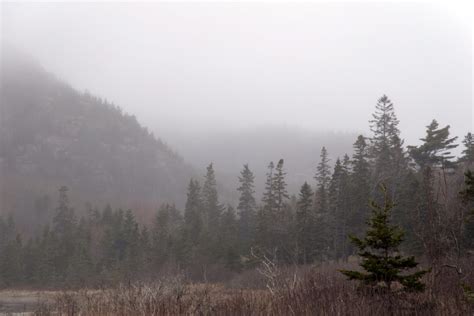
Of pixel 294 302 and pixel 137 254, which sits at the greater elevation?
pixel 294 302

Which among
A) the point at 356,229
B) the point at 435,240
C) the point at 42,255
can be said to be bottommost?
the point at 42,255

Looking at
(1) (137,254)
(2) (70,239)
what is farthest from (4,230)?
(1) (137,254)

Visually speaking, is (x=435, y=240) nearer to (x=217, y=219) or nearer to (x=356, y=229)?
(x=356, y=229)

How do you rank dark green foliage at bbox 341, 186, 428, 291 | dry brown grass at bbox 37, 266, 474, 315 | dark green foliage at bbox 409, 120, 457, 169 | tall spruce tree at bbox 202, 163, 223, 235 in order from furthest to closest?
tall spruce tree at bbox 202, 163, 223, 235, dark green foliage at bbox 409, 120, 457, 169, dark green foliage at bbox 341, 186, 428, 291, dry brown grass at bbox 37, 266, 474, 315

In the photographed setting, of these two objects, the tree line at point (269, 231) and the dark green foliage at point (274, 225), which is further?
the dark green foliage at point (274, 225)

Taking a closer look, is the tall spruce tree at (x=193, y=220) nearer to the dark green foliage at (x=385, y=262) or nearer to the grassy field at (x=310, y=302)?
the grassy field at (x=310, y=302)

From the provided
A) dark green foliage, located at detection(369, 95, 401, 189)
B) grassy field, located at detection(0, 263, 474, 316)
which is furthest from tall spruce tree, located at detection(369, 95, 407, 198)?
grassy field, located at detection(0, 263, 474, 316)

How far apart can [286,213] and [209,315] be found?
2026 inches

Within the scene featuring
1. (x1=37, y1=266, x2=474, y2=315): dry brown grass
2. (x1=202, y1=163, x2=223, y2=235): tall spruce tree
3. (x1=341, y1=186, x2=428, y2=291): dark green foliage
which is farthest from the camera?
(x1=202, y1=163, x2=223, y2=235): tall spruce tree

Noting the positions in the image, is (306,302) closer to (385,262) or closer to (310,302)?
(310,302)

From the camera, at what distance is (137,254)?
6806 centimetres

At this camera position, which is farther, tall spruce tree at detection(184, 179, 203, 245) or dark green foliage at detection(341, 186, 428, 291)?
tall spruce tree at detection(184, 179, 203, 245)

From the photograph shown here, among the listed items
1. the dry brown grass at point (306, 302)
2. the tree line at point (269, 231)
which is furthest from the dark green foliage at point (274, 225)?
the dry brown grass at point (306, 302)

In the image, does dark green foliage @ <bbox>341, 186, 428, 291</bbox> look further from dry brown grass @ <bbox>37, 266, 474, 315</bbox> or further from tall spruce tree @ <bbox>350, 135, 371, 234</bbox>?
tall spruce tree @ <bbox>350, 135, 371, 234</bbox>
